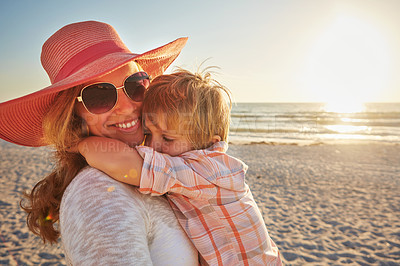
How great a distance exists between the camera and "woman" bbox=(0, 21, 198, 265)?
0.88 meters

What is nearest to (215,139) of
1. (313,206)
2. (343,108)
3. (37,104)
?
(37,104)

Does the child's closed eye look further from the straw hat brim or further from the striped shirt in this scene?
the straw hat brim

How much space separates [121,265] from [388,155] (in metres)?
14.8

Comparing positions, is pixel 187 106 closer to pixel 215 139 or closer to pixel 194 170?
pixel 215 139

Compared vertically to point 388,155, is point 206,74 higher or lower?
higher

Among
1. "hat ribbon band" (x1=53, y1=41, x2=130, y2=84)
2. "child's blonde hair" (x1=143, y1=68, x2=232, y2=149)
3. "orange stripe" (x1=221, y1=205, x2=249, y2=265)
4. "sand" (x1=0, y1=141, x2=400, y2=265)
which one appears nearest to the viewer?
"orange stripe" (x1=221, y1=205, x2=249, y2=265)

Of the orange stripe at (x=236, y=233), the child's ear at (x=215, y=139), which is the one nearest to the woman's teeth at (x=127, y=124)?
the child's ear at (x=215, y=139)

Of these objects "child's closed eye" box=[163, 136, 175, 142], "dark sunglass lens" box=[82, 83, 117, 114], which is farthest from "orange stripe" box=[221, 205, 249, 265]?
"dark sunglass lens" box=[82, 83, 117, 114]

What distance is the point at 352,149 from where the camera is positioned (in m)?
13.7

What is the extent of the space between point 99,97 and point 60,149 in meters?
0.38

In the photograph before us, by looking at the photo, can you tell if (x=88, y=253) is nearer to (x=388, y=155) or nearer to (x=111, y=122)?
(x=111, y=122)

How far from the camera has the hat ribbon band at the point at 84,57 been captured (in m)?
1.62

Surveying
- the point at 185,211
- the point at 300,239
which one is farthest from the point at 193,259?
the point at 300,239

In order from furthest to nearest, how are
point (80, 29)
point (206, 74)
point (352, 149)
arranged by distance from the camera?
1. point (352, 149)
2. point (206, 74)
3. point (80, 29)
